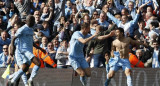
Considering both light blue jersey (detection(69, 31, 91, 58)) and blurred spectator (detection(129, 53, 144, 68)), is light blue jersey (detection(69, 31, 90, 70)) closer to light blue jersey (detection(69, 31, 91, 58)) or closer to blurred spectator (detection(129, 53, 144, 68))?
light blue jersey (detection(69, 31, 91, 58))

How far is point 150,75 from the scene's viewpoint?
16.1 meters

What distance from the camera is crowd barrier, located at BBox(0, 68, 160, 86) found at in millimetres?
15977

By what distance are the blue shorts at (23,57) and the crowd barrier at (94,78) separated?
188 cm

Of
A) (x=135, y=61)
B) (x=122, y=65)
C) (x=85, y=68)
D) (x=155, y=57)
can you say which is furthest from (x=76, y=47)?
(x=155, y=57)

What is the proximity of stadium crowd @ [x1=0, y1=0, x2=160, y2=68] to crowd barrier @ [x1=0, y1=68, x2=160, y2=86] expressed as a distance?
59 centimetres

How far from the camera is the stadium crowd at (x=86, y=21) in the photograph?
55.0 feet

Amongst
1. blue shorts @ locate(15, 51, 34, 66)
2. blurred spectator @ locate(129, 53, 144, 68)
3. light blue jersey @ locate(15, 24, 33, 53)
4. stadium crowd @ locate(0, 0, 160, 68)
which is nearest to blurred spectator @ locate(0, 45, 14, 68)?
stadium crowd @ locate(0, 0, 160, 68)

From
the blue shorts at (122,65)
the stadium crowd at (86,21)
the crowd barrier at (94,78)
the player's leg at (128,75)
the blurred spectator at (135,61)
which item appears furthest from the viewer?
the stadium crowd at (86,21)

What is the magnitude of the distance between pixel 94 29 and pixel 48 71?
228cm

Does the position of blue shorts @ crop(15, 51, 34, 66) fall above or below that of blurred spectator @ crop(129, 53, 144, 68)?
above

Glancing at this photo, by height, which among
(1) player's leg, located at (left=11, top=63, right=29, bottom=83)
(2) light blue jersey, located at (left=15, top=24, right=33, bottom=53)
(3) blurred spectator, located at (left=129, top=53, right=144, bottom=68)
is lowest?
(3) blurred spectator, located at (left=129, top=53, right=144, bottom=68)

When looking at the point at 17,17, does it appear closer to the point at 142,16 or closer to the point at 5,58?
the point at 5,58

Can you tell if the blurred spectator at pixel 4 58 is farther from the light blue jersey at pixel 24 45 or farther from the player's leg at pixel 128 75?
the player's leg at pixel 128 75

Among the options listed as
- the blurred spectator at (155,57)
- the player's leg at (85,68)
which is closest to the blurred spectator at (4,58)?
the player's leg at (85,68)
